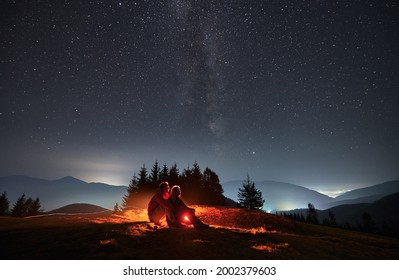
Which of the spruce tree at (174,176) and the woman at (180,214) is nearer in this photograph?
the woman at (180,214)

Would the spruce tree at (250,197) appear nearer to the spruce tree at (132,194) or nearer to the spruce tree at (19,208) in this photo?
the spruce tree at (132,194)

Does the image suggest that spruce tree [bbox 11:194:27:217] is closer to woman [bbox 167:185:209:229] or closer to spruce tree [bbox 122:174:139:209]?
spruce tree [bbox 122:174:139:209]

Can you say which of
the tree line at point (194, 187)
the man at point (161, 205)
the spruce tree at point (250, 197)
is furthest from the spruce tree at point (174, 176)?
the man at point (161, 205)

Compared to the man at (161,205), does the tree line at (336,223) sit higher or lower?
lower

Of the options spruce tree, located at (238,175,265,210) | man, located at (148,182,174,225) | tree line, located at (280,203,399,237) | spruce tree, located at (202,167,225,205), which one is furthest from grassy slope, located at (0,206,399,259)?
spruce tree, located at (202,167,225,205)

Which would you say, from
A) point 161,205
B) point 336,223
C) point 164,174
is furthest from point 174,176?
point 336,223

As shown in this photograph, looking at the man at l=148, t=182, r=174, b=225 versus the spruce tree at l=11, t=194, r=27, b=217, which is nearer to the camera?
the man at l=148, t=182, r=174, b=225

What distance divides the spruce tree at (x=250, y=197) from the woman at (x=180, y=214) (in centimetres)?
4378

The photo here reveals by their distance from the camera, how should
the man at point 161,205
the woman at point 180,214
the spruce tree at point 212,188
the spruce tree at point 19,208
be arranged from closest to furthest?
the woman at point 180,214 → the man at point 161,205 → the spruce tree at point 212,188 → the spruce tree at point 19,208

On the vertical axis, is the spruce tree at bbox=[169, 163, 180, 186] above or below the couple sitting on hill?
above

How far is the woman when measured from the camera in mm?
8448

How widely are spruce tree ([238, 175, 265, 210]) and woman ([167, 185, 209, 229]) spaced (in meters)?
43.8

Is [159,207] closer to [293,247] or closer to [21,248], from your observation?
[21,248]

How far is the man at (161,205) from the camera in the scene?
8.67m
